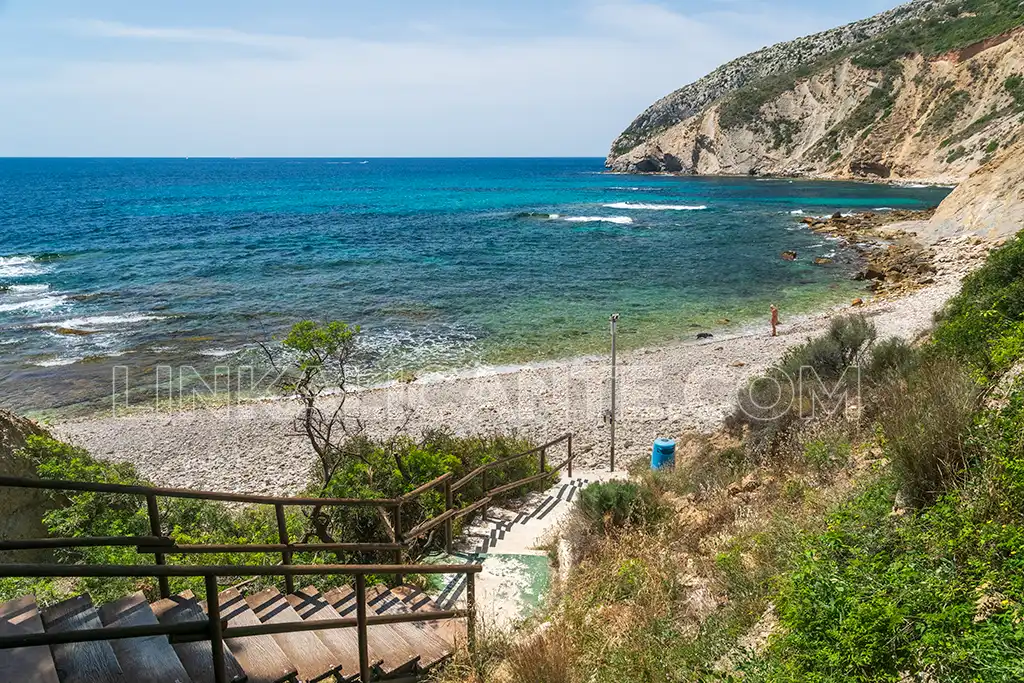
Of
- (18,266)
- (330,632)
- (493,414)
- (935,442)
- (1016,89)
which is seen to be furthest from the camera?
(1016,89)

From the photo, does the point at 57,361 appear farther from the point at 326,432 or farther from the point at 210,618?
the point at 210,618

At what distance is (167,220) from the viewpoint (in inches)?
2589

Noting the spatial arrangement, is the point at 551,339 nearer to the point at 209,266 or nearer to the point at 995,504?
the point at 995,504

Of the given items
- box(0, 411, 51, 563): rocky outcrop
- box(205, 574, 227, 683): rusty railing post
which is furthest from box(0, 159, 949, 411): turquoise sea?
box(205, 574, 227, 683): rusty railing post

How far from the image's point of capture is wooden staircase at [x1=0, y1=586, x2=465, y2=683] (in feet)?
11.2

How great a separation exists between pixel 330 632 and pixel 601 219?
200ft

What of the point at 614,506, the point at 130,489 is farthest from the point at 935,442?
the point at 130,489

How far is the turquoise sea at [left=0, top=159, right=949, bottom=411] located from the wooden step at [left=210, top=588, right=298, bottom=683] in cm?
1772

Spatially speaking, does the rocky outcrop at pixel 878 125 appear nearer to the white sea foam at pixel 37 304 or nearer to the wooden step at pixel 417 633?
the wooden step at pixel 417 633

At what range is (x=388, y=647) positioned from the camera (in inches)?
199

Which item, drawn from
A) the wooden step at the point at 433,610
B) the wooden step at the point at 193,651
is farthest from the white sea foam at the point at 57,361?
the wooden step at the point at 193,651

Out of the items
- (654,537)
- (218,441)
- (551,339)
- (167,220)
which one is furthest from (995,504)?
(167,220)

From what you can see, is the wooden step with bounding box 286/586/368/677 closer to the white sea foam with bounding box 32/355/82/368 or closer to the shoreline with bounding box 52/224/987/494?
the shoreline with bounding box 52/224/987/494

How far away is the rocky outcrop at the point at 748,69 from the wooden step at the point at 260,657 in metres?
120
